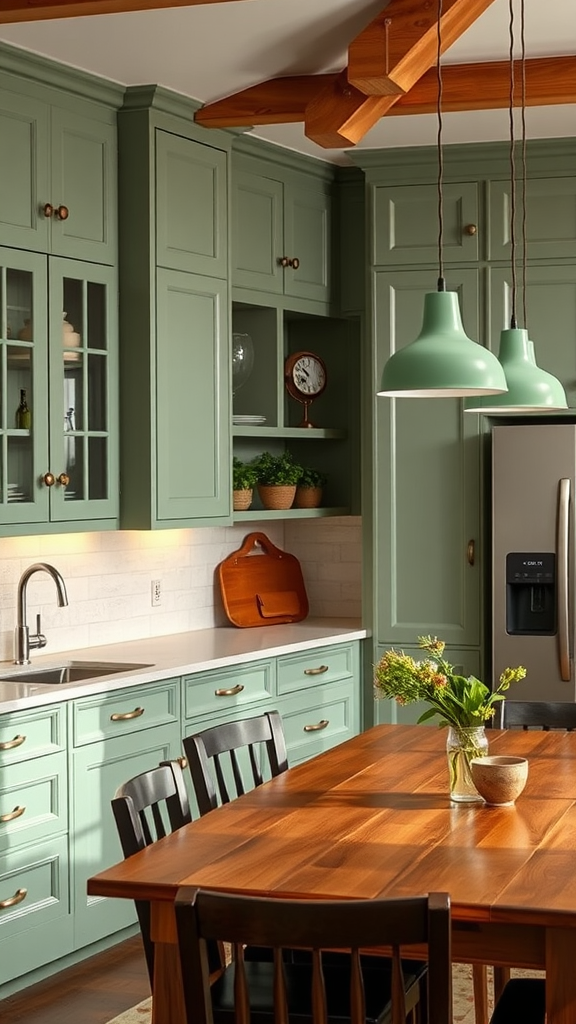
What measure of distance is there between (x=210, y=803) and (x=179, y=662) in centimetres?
158

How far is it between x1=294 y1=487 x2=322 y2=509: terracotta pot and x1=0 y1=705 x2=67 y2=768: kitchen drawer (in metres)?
2.22

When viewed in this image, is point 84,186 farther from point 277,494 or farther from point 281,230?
point 277,494

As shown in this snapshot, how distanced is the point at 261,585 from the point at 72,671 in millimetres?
1604

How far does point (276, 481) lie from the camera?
19.6ft

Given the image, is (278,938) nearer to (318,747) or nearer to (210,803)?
(210,803)

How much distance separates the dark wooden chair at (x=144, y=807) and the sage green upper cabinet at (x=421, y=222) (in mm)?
3400

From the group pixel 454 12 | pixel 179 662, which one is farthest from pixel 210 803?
pixel 454 12

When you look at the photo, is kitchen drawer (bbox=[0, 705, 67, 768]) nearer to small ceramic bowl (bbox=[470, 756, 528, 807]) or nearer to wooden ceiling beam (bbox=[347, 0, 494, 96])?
small ceramic bowl (bbox=[470, 756, 528, 807])

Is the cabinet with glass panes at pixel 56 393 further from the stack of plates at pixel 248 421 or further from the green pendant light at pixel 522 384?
the green pendant light at pixel 522 384

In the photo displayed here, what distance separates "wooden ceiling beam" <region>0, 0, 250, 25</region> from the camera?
12.4 feet

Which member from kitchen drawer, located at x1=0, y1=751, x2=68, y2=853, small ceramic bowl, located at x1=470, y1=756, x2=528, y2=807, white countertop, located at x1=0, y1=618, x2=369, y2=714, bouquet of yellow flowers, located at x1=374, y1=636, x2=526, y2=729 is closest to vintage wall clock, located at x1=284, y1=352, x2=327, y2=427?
white countertop, located at x1=0, y1=618, x2=369, y2=714

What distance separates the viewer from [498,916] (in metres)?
2.22

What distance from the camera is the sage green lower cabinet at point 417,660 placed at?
226 inches

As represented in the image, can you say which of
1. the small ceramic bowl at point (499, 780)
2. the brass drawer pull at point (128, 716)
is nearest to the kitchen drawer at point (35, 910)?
the brass drawer pull at point (128, 716)
